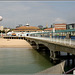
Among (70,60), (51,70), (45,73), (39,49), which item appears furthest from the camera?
(39,49)

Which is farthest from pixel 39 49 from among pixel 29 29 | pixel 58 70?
pixel 29 29

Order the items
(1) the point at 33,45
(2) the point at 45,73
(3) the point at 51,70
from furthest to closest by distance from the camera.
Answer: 1. (1) the point at 33,45
2. (3) the point at 51,70
3. (2) the point at 45,73

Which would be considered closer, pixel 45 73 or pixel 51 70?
pixel 45 73

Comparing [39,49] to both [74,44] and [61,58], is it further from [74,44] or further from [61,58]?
[74,44]

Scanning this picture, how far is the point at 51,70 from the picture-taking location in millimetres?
11039

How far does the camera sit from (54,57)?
2256 cm

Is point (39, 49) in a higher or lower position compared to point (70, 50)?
lower

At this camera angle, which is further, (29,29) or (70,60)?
(29,29)

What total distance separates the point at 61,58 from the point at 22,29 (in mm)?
111490

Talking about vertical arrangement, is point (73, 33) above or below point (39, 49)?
above

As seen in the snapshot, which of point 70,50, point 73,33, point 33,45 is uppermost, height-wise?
point 73,33

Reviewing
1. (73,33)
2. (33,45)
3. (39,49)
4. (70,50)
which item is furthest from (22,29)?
(70,50)

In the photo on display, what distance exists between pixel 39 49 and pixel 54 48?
67.0 ft

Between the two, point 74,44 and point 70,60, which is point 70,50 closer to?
point 74,44
